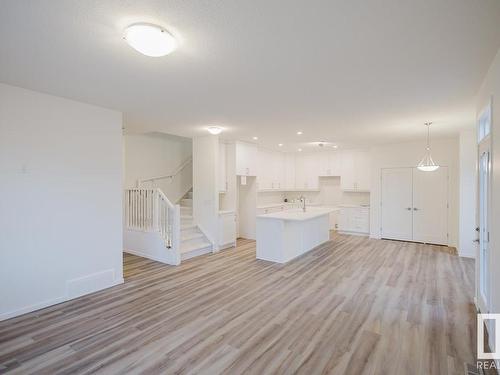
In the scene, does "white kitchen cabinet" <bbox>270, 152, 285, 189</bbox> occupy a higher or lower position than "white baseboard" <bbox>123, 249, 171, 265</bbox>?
higher

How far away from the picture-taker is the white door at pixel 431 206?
6.61 m

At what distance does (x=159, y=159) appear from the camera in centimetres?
715

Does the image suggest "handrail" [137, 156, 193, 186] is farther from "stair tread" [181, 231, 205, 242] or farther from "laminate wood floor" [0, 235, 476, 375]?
"laminate wood floor" [0, 235, 476, 375]

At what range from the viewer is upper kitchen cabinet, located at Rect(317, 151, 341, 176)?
8.72 meters

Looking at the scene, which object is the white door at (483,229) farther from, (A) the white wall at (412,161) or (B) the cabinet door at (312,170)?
(B) the cabinet door at (312,170)

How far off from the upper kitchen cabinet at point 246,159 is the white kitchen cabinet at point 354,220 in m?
3.18

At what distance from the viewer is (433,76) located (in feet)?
9.25

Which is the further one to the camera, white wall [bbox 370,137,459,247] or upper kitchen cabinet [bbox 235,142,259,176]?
upper kitchen cabinet [bbox 235,142,259,176]

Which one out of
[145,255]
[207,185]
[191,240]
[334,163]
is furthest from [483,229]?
[334,163]

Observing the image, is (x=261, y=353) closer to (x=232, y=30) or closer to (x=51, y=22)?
(x=232, y=30)

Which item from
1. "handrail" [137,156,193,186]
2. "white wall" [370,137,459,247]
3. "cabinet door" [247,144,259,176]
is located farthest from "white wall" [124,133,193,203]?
"white wall" [370,137,459,247]

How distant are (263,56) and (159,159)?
5.44 meters

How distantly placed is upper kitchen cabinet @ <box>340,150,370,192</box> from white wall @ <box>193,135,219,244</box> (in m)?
4.55

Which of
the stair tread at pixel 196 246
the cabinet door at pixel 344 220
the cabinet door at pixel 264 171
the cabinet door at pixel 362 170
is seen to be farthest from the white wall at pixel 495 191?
the cabinet door at pixel 264 171
